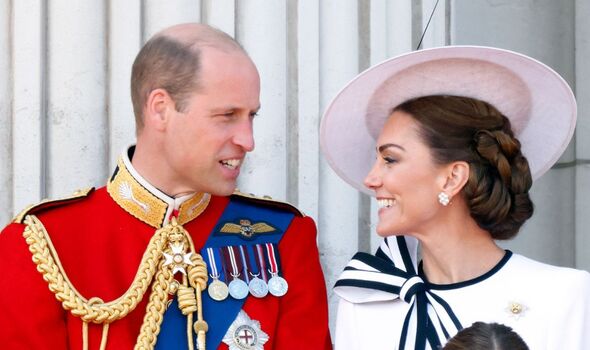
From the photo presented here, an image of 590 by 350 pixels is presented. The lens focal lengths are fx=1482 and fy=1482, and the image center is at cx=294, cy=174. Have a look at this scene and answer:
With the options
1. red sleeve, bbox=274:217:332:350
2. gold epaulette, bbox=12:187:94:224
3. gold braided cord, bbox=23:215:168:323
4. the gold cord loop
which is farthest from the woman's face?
gold epaulette, bbox=12:187:94:224

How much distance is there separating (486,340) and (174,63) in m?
1.18

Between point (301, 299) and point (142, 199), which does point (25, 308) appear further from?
point (301, 299)

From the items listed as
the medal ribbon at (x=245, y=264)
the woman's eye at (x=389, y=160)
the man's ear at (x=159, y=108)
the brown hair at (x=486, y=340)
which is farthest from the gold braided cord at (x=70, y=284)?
the brown hair at (x=486, y=340)

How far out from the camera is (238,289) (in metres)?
3.63

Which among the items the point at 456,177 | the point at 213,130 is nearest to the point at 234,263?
the point at 213,130

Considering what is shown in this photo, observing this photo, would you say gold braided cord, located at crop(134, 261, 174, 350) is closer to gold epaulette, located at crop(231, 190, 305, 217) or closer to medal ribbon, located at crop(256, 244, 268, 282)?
medal ribbon, located at crop(256, 244, 268, 282)

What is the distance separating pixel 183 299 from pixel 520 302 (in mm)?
800

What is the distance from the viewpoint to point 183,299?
3.55m

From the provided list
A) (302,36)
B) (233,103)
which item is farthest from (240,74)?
(302,36)

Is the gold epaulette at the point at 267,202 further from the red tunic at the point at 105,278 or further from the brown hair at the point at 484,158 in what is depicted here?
the brown hair at the point at 484,158

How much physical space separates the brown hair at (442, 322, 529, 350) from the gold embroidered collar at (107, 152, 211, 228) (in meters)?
0.98

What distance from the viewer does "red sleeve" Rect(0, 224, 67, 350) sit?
3.39 m

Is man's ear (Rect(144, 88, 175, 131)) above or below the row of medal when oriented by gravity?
above

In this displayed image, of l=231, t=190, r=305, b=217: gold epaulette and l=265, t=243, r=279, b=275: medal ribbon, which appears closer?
l=265, t=243, r=279, b=275: medal ribbon
